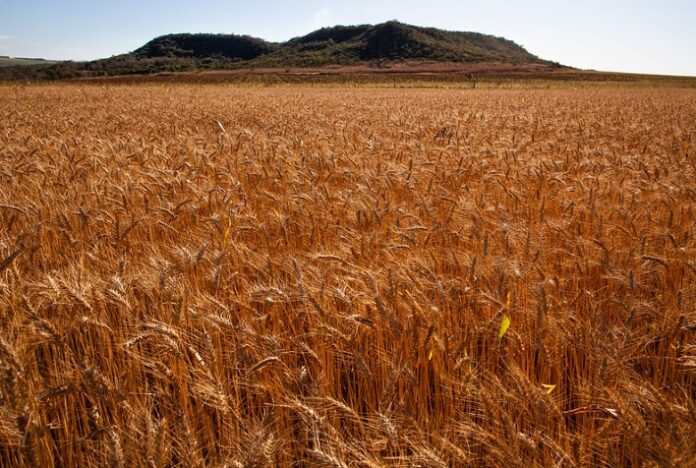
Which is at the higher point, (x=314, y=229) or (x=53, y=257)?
(x=314, y=229)

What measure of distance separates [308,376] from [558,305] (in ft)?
3.64

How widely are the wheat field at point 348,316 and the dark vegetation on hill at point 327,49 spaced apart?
73.7 m

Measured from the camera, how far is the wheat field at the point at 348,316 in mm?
1238

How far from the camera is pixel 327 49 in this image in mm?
106938

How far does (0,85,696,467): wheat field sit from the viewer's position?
4.06 feet

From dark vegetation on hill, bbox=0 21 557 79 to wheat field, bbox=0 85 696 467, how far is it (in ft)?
242

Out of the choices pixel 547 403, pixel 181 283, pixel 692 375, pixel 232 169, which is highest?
pixel 232 169

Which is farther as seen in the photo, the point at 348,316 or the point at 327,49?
the point at 327,49

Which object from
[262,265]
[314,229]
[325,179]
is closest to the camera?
[262,265]

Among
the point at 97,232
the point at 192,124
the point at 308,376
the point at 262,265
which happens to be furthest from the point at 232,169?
the point at 192,124

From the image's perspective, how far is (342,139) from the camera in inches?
253

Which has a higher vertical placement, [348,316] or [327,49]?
[327,49]

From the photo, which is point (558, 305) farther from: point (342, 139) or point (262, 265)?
point (342, 139)

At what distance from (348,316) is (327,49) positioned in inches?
4528
